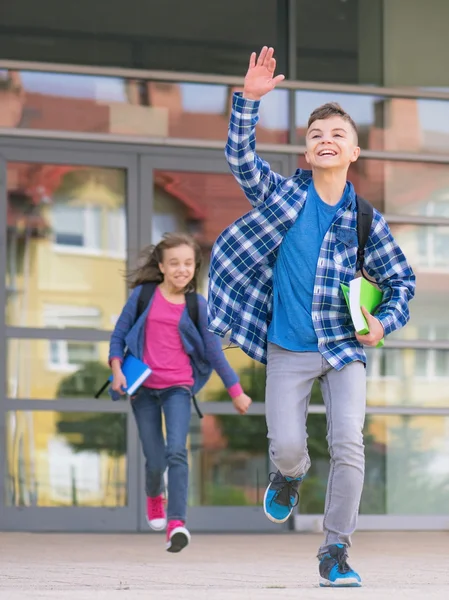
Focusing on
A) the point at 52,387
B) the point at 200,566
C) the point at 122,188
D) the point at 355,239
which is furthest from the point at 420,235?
the point at 355,239

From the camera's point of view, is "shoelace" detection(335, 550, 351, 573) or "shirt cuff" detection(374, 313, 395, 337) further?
"shirt cuff" detection(374, 313, 395, 337)

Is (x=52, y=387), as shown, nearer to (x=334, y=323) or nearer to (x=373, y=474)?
(x=373, y=474)

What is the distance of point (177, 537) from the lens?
24.2 feet

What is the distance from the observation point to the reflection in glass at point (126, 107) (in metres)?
9.69

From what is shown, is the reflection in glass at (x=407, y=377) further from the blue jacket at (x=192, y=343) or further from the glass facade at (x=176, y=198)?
the blue jacket at (x=192, y=343)

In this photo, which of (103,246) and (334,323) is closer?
(334,323)

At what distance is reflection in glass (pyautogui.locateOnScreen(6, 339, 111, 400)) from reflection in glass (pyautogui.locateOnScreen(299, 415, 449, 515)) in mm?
1626

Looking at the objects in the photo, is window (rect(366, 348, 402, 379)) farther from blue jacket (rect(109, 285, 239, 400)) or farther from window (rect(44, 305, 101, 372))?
blue jacket (rect(109, 285, 239, 400))

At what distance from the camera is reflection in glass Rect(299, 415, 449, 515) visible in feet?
32.9

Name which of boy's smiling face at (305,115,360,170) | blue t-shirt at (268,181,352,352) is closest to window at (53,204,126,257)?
blue t-shirt at (268,181,352,352)

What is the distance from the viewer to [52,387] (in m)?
9.68

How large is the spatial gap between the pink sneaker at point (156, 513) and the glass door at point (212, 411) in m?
1.91

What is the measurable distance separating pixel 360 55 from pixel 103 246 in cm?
243

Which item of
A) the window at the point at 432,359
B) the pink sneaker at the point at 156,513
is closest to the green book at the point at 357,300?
the pink sneaker at the point at 156,513
